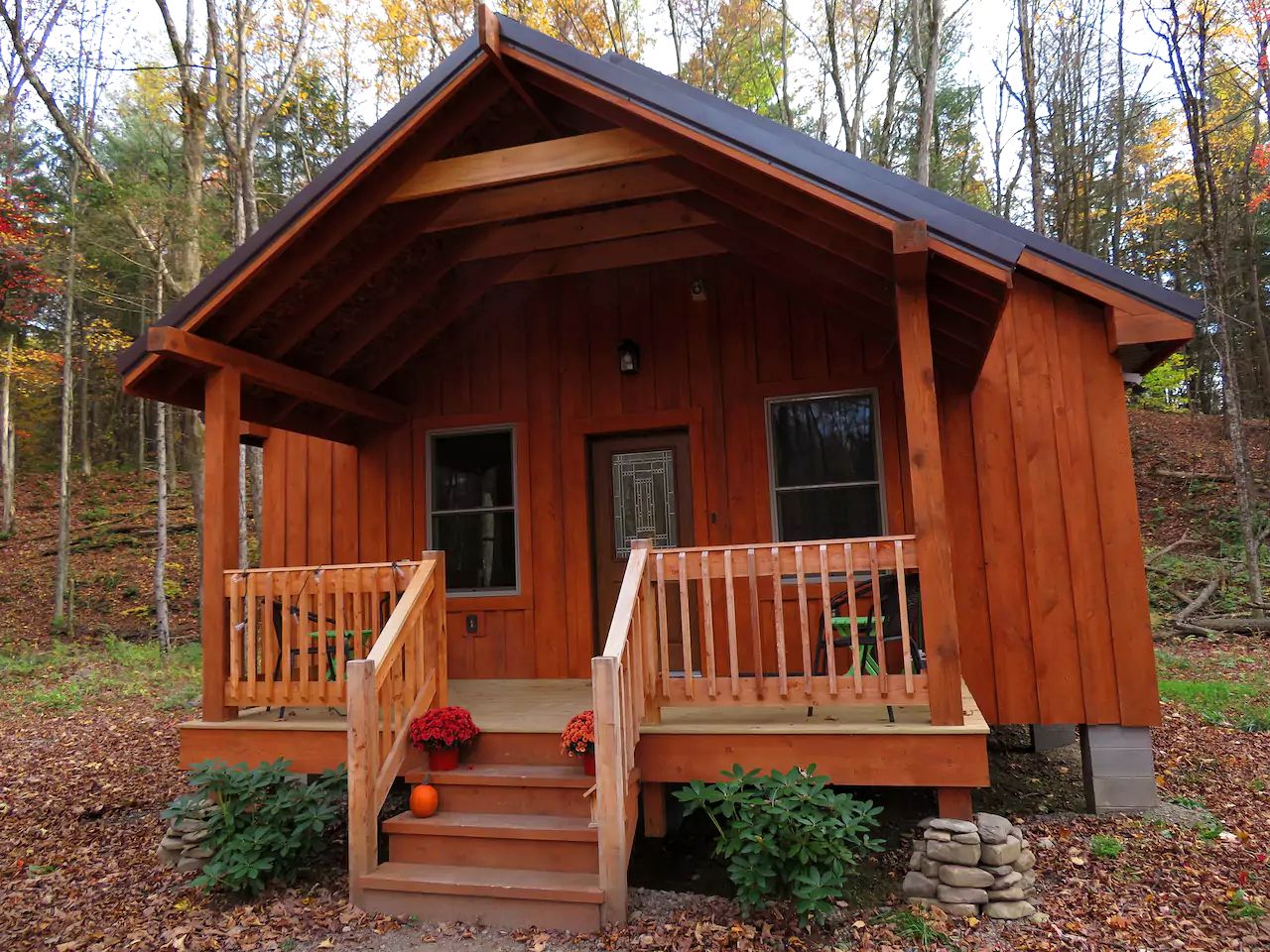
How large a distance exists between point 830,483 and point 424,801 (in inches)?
134

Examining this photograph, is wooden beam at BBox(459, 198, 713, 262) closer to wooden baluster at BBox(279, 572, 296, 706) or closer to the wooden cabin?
the wooden cabin

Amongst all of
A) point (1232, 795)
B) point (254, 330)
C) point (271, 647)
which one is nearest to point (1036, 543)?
point (1232, 795)

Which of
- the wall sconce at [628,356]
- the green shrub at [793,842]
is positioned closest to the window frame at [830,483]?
the wall sconce at [628,356]

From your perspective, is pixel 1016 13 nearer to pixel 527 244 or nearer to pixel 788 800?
pixel 527 244

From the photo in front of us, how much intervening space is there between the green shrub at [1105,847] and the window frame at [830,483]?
215 cm

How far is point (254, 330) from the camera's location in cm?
509

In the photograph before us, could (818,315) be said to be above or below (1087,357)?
above

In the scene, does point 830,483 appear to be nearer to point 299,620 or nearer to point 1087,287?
point 1087,287

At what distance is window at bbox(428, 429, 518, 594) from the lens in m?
6.48

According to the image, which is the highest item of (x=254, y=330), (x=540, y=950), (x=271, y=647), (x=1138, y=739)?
(x=254, y=330)

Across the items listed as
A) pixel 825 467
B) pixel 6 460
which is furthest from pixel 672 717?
pixel 6 460

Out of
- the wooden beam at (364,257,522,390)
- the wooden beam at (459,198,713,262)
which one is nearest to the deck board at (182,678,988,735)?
the wooden beam at (364,257,522,390)

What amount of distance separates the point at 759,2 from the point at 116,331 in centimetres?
1567

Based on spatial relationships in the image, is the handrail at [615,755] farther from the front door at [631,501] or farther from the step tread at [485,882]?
the front door at [631,501]
